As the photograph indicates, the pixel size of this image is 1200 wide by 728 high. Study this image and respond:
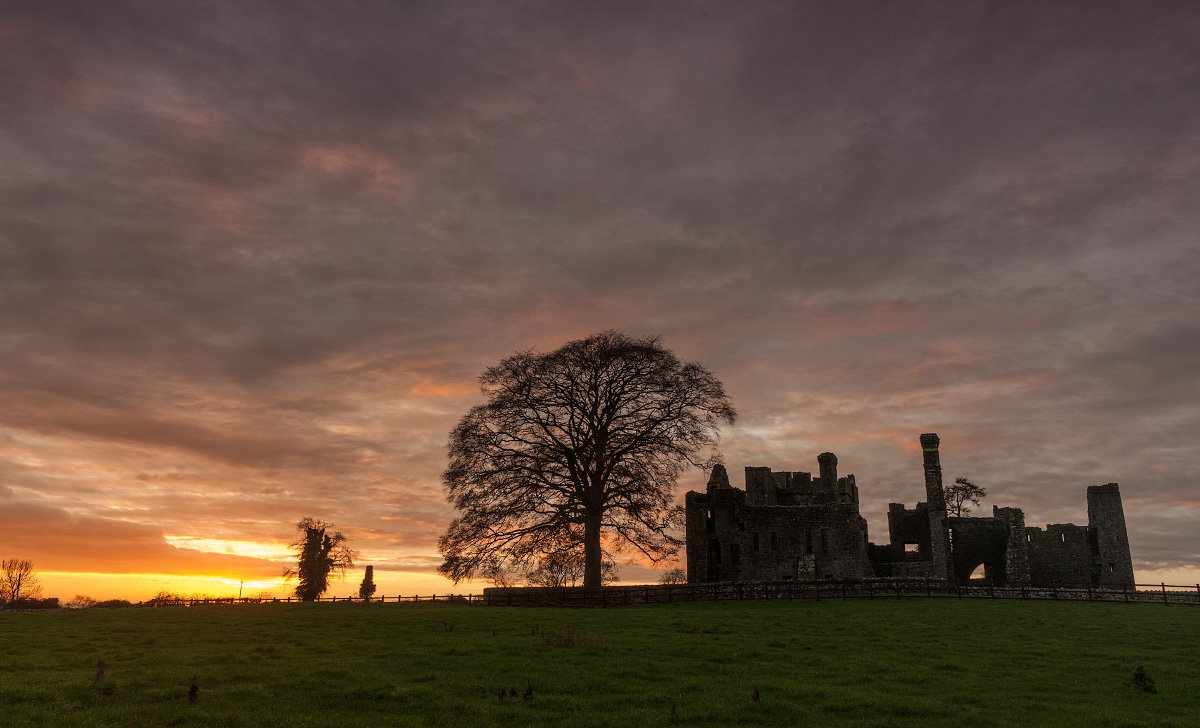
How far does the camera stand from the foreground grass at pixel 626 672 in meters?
14.0

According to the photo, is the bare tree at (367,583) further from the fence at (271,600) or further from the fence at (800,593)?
the fence at (800,593)

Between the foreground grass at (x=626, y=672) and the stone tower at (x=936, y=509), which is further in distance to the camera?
the stone tower at (x=936, y=509)

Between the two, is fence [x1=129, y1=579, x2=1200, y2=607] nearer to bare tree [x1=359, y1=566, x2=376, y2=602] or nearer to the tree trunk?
the tree trunk

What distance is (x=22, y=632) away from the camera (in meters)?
29.9

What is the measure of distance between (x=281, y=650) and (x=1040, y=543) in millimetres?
59591

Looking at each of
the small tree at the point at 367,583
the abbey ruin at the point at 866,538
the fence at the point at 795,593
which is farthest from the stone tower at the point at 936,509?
the small tree at the point at 367,583

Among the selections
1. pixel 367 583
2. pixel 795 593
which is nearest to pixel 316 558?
pixel 367 583

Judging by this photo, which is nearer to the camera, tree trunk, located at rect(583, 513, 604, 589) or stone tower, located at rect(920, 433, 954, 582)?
tree trunk, located at rect(583, 513, 604, 589)

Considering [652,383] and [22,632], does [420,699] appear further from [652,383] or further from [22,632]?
[652,383]

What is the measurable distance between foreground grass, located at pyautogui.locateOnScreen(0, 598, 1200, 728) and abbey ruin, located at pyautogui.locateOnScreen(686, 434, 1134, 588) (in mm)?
21720

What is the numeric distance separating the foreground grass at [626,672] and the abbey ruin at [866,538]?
21720 millimetres

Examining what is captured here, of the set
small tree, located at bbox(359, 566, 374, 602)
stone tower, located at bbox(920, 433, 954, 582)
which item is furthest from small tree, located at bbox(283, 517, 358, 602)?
stone tower, located at bbox(920, 433, 954, 582)

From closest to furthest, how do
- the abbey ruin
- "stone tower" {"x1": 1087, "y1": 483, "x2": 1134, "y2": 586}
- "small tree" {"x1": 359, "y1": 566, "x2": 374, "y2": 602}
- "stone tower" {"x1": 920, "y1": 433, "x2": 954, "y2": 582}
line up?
1. "stone tower" {"x1": 920, "y1": 433, "x2": 954, "y2": 582}
2. the abbey ruin
3. "stone tower" {"x1": 1087, "y1": 483, "x2": 1134, "y2": 586}
4. "small tree" {"x1": 359, "y1": 566, "x2": 374, "y2": 602}

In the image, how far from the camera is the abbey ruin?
52.0 meters
